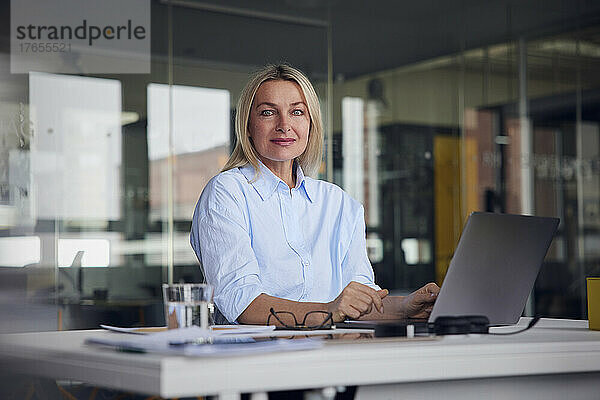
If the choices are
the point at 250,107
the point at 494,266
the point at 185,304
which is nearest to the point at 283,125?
the point at 250,107

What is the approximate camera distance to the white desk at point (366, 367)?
46.2 inches

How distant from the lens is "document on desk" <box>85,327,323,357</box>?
1215mm

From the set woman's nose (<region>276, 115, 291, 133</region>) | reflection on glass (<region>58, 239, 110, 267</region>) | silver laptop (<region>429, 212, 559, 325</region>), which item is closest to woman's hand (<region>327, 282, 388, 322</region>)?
silver laptop (<region>429, 212, 559, 325</region>)

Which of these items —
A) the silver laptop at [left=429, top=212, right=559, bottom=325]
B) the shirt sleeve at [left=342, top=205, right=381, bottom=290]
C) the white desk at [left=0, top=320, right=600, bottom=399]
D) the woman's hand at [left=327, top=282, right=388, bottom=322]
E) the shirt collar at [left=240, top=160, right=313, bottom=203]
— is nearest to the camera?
the white desk at [left=0, top=320, right=600, bottom=399]

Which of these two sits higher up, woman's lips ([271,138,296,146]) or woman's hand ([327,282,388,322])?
woman's lips ([271,138,296,146])

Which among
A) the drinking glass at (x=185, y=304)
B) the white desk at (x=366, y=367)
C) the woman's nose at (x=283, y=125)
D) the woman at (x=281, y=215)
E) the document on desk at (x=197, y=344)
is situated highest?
the woman's nose at (x=283, y=125)

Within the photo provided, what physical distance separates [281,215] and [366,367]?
3.58 feet

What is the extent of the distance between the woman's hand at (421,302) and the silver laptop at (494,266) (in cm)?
20

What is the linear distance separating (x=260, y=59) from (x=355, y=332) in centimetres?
478

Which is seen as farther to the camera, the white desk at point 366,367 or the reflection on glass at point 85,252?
the reflection on glass at point 85,252

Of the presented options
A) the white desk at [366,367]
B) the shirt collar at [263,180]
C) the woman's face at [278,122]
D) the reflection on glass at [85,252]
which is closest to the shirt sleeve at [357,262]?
the shirt collar at [263,180]

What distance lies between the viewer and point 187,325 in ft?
4.94

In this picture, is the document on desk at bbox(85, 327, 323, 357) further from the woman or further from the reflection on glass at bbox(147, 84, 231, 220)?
the reflection on glass at bbox(147, 84, 231, 220)

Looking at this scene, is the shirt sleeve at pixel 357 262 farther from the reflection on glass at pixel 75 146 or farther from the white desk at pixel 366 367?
the reflection on glass at pixel 75 146
